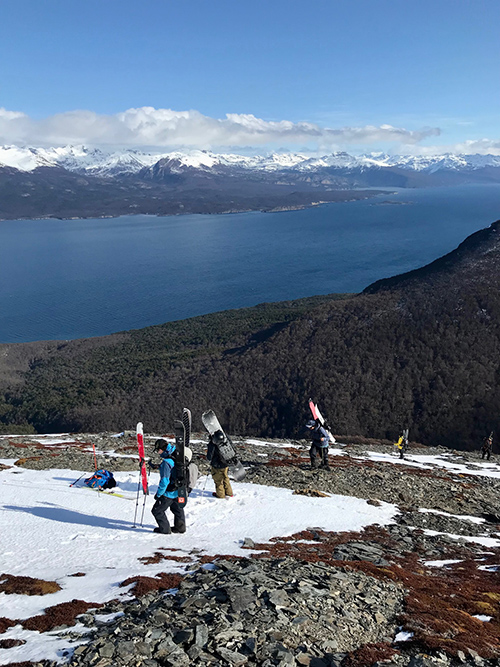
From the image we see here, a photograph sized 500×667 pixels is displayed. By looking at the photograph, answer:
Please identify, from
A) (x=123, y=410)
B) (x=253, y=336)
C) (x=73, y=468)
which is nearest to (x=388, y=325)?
(x=253, y=336)

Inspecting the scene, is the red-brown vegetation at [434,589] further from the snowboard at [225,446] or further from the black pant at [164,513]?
the snowboard at [225,446]

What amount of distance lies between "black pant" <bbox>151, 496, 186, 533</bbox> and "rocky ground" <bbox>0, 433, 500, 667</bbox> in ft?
4.93

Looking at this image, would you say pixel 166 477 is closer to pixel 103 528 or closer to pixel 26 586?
pixel 103 528

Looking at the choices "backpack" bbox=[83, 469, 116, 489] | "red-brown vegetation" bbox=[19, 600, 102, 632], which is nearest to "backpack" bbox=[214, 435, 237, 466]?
"backpack" bbox=[83, 469, 116, 489]

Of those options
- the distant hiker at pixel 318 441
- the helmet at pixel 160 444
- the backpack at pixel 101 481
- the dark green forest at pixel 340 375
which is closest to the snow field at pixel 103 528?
the backpack at pixel 101 481

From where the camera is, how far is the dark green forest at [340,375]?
239 ft

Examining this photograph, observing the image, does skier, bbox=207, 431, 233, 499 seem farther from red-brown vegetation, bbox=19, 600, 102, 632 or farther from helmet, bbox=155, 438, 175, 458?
red-brown vegetation, bbox=19, 600, 102, 632

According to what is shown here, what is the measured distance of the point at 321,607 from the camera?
891 cm

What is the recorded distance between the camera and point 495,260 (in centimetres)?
9862

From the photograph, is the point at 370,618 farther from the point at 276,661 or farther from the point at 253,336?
the point at 253,336

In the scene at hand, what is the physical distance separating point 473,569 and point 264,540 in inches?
234

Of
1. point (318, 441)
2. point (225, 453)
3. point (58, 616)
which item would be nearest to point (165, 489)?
point (225, 453)

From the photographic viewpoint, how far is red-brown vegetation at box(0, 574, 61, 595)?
10.2 metres

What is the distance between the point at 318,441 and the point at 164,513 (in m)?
12.8
